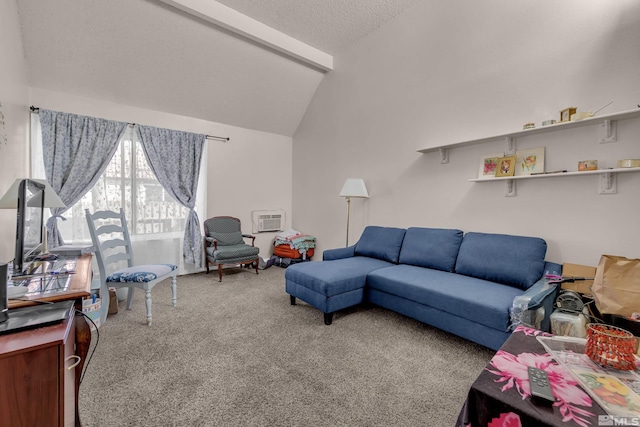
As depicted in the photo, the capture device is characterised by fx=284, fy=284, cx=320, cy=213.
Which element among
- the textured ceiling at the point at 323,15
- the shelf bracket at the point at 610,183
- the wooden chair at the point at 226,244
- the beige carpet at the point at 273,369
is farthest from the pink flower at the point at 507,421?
the textured ceiling at the point at 323,15

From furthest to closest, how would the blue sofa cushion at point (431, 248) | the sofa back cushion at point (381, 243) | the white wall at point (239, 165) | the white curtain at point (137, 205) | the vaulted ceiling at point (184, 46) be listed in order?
the white wall at point (239, 165)
the white curtain at point (137, 205)
the sofa back cushion at point (381, 243)
the vaulted ceiling at point (184, 46)
the blue sofa cushion at point (431, 248)

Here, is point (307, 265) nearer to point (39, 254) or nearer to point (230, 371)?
point (230, 371)

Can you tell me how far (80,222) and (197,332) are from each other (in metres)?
2.33

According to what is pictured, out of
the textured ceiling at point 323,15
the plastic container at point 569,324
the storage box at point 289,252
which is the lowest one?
the storage box at point 289,252

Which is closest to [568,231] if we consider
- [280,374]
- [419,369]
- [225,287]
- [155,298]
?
[419,369]

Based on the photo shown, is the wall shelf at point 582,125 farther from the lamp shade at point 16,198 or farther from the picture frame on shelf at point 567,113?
the lamp shade at point 16,198

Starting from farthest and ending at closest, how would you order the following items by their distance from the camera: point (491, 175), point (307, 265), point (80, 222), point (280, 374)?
point (80, 222), point (307, 265), point (491, 175), point (280, 374)

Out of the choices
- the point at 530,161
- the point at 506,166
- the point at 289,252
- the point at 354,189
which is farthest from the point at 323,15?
the point at 289,252

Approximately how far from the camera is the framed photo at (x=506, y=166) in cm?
254

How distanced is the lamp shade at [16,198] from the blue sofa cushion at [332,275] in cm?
193

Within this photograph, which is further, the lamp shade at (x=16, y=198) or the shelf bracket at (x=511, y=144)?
the shelf bracket at (x=511, y=144)

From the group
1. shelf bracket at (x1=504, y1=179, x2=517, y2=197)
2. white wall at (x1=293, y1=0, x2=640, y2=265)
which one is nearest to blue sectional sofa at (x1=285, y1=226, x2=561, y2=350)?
white wall at (x1=293, y1=0, x2=640, y2=265)

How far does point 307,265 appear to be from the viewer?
292cm

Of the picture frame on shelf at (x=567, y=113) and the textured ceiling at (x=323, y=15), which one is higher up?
the textured ceiling at (x=323, y=15)
